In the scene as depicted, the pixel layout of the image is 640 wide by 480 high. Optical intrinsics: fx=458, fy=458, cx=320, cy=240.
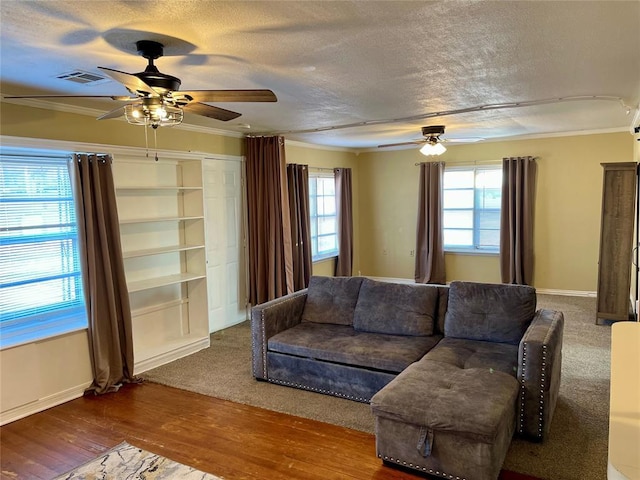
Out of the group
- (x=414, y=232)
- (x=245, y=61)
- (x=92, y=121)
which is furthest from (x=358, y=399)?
(x=414, y=232)

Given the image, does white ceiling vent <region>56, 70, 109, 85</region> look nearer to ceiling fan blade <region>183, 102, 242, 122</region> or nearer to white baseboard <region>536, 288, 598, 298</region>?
ceiling fan blade <region>183, 102, 242, 122</region>

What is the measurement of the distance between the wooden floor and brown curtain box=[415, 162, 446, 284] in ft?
16.8

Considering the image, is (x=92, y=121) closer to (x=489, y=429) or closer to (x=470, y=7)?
(x=470, y=7)

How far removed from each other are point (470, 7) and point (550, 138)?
565cm

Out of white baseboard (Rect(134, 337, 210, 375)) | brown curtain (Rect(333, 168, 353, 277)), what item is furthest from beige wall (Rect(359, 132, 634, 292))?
white baseboard (Rect(134, 337, 210, 375))

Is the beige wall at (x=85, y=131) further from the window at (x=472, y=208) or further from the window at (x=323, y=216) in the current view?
the window at (x=472, y=208)

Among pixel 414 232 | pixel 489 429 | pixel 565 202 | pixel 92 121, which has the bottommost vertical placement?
pixel 489 429

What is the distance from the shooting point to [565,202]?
7020 mm

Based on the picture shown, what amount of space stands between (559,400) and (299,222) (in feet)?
13.7

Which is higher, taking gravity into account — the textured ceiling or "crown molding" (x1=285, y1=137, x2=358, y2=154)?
"crown molding" (x1=285, y1=137, x2=358, y2=154)

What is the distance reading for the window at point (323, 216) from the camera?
7.69 m

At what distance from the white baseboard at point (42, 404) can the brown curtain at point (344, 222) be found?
489cm

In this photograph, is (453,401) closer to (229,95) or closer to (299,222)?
(229,95)

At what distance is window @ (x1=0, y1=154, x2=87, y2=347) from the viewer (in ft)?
12.5
